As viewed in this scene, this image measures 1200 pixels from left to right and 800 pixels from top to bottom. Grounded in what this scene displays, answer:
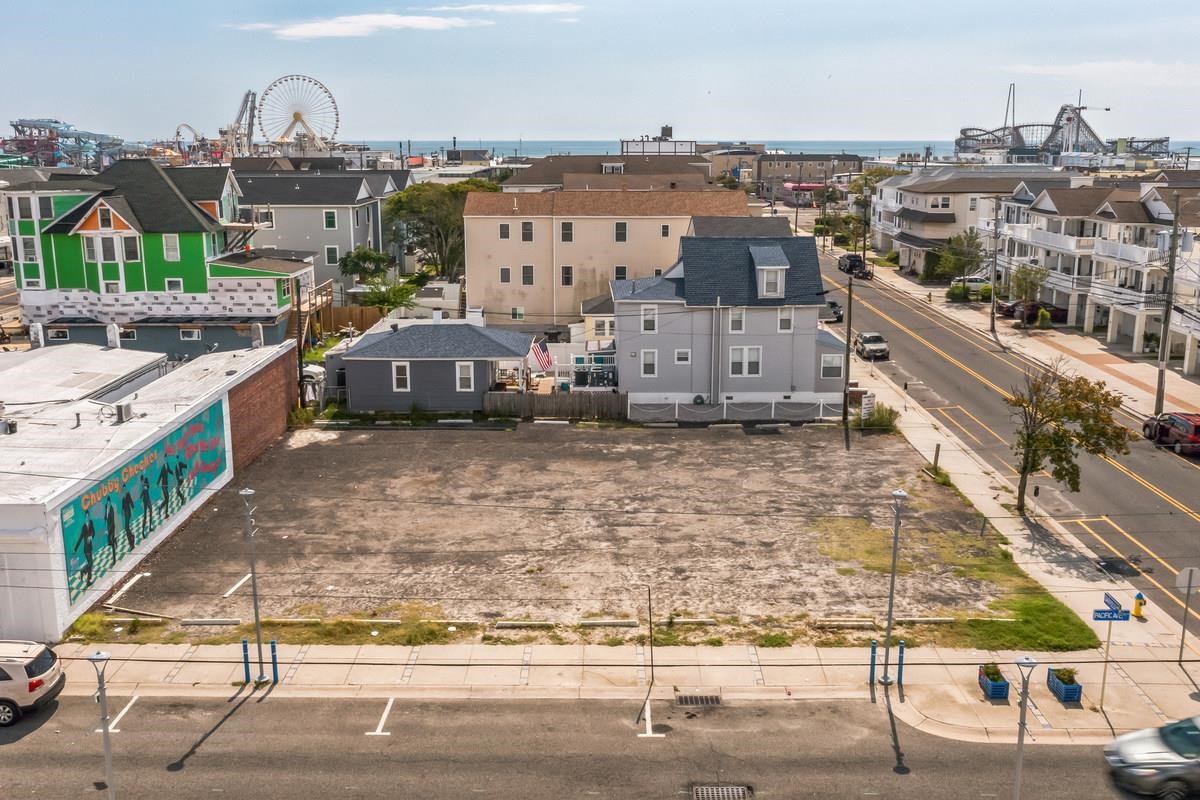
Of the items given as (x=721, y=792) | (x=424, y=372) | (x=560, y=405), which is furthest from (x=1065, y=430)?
(x=424, y=372)

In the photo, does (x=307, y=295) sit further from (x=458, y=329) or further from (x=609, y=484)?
(x=609, y=484)

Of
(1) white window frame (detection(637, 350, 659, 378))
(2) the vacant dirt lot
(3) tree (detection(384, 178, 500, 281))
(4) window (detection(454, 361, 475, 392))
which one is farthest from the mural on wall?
(3) tree (detection(384, 178, 500, 281))

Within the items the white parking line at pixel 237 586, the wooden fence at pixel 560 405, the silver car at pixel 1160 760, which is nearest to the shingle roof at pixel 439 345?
the wooden fence at pixel 560 405

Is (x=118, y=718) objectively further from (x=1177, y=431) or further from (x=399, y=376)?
(x=1177, y=431)

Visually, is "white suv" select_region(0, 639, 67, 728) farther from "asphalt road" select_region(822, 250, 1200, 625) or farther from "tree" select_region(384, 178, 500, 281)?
"tree" select_region(384, 178, 500, 281)

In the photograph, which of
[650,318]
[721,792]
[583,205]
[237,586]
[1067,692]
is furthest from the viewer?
→ [583,205]

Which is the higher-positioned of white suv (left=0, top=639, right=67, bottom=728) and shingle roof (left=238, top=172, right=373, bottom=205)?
shingle roof (left=238, top=172, right=373, bottom=205)

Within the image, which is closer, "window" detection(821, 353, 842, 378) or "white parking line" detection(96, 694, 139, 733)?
"white parking line" detection(96, 694, 139, 733)
